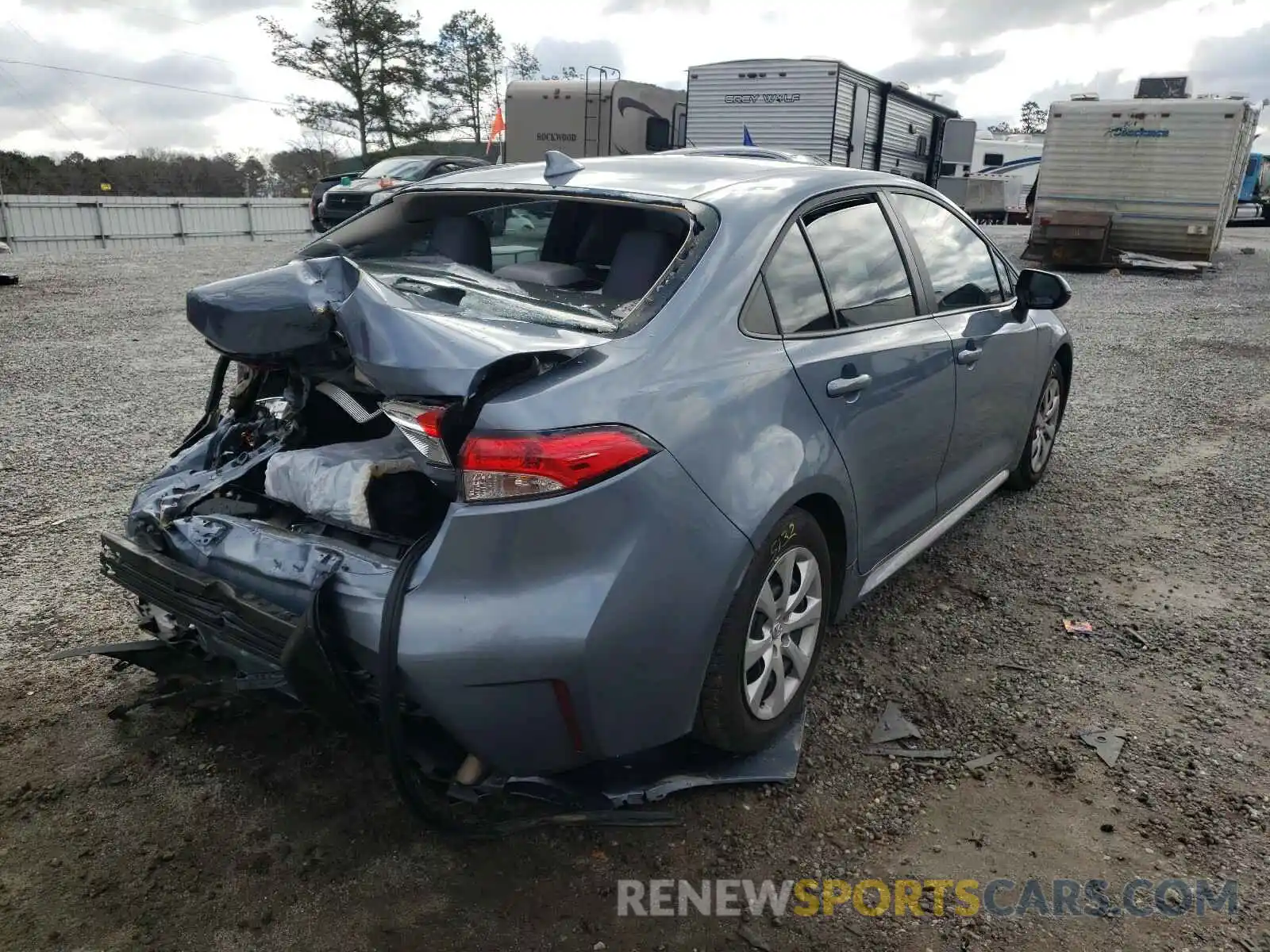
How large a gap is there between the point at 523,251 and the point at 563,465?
1650mm

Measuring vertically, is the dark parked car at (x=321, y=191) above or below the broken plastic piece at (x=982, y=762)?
above

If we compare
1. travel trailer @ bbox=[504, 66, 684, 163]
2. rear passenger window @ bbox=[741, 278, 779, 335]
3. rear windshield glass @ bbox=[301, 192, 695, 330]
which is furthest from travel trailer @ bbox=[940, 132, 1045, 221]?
rear passenger window @ bbox=[741, 278, 779, 335]

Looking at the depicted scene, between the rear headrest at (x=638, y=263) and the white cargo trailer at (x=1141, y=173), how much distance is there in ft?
50.0

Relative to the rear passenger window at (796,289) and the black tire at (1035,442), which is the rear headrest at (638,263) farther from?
the black tire at (1035,442)

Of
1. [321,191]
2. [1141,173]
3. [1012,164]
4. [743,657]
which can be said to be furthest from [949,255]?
[1012,164]

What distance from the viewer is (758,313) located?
2564 millimetres

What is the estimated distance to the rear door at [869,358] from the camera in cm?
270

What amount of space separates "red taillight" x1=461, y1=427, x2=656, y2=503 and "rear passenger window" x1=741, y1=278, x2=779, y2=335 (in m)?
0.68

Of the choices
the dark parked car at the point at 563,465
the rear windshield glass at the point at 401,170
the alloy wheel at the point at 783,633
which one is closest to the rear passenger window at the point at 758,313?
the dark parked car at the point at 563,465

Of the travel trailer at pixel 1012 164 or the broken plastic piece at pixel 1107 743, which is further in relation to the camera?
the travel trailer at pixel 1012 164

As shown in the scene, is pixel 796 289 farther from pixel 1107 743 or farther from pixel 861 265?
pixel 1107 743

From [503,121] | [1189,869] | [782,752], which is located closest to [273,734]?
[782,752]

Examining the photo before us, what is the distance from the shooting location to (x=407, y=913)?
2135mm

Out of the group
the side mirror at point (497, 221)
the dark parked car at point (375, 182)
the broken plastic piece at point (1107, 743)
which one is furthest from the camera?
the dark parked car at point (375, 182)
